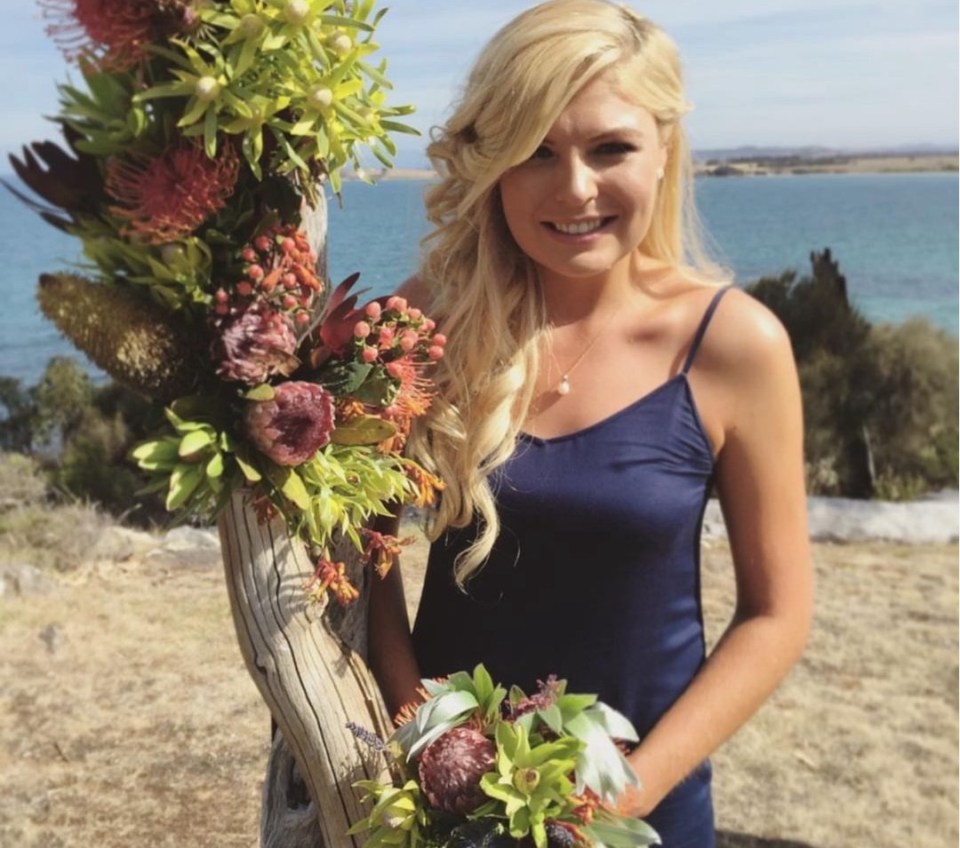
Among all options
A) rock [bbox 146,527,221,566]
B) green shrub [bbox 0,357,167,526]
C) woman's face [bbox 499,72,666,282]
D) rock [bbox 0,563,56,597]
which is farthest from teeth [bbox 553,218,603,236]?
green shrub [bbox 0,357,167,526]

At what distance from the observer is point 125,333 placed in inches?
50.9

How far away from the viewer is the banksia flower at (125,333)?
4.17 ft

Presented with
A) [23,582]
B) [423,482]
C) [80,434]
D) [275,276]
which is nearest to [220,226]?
[275,276]

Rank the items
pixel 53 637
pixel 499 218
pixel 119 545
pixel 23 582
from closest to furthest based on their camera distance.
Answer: pixel 499 218 → pixel 53 637 → pixel 23 582 → pixel 119 545

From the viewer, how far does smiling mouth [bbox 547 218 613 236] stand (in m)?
1.88

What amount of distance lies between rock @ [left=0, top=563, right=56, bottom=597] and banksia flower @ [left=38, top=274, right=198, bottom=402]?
18.4ft

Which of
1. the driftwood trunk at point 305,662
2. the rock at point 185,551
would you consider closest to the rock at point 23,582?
the rock at point 185,551

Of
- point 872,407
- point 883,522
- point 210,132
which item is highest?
point 210,132

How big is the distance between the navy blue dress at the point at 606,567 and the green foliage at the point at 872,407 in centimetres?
799

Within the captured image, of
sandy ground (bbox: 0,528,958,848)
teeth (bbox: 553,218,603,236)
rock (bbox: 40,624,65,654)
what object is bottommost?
sandy ground (bbox: 0,528,958,848)

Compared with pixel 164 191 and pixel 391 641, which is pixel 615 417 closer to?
pixel 391 641

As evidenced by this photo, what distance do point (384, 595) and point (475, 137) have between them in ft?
2.63

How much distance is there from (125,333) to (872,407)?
929 centimetres

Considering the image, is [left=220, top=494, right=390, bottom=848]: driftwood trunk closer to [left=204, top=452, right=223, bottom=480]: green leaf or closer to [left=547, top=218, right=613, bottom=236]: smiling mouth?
[left=204, top=452, right=223, bottom=480]: green leaf
